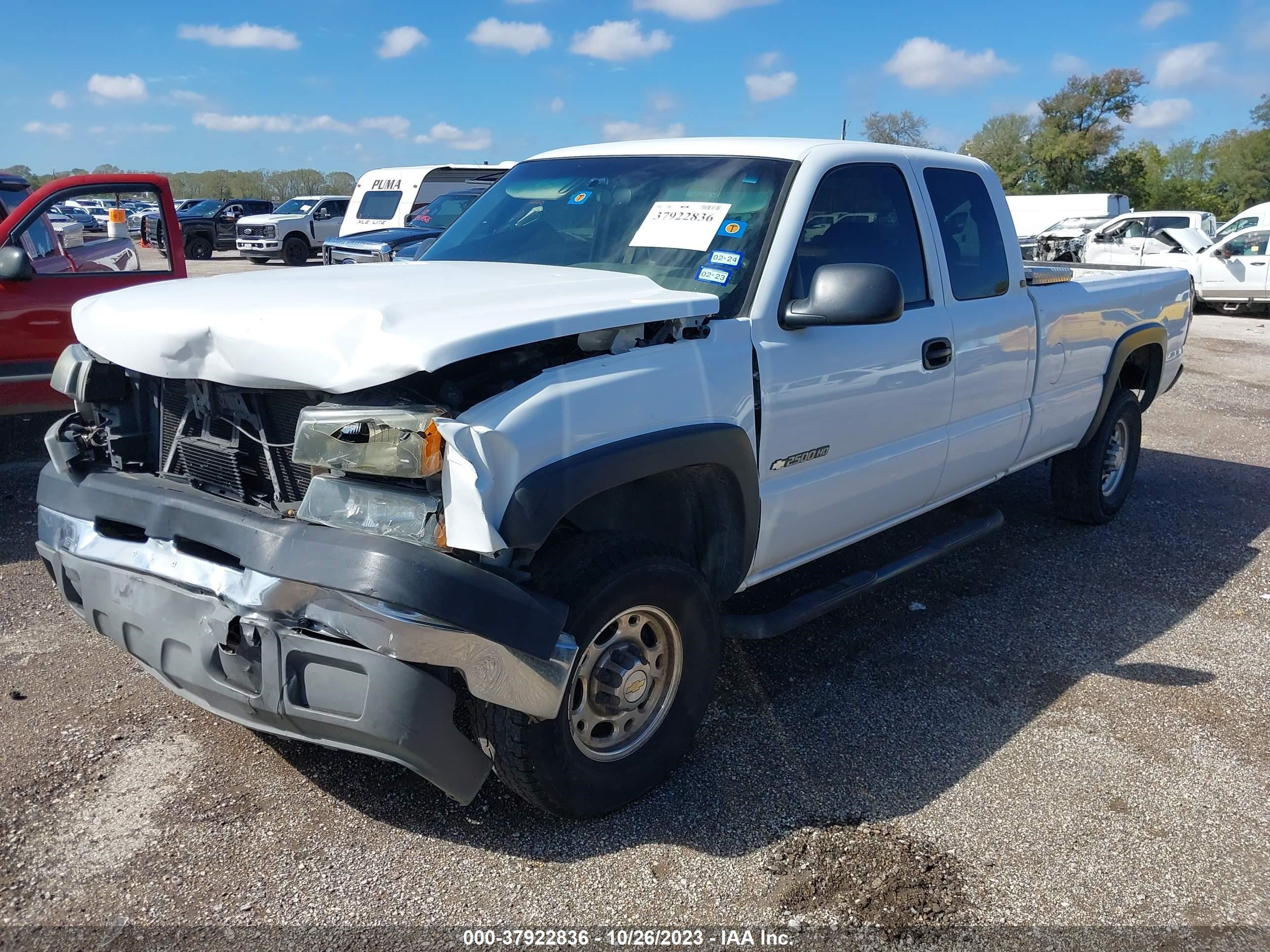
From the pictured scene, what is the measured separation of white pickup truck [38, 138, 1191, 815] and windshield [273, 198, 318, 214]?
2415 centimetres

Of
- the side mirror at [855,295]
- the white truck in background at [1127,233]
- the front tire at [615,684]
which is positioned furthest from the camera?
the white truck in background at [1127,233]

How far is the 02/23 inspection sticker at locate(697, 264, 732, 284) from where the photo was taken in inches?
129

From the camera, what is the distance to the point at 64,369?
3.20 metres

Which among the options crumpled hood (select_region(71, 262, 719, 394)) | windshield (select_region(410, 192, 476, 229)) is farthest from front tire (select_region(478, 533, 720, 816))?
windshield (select_region(410, 192, 476, 229))

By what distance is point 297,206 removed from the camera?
1057 inches

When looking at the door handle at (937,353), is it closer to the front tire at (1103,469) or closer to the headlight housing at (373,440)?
the front tire at (1103,469)

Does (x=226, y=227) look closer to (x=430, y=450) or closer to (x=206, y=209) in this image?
(x=206, y=209)

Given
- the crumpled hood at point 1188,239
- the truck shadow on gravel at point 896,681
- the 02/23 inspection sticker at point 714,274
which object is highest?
the 02/23 inspection sticker at point 714,274

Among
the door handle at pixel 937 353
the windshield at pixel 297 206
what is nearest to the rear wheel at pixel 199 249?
the windshield at pixel 297 206

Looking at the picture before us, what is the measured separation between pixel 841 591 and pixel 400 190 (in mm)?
16727

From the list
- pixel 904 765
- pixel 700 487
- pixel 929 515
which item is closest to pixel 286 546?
pixel 700 487

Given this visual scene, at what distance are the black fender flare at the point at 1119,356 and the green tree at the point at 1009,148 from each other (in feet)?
170

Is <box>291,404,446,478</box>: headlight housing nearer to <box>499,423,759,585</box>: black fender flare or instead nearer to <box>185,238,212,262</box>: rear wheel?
<box>499,423,759,585</box>: black fender flare

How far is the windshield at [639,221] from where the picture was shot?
3.38 metres
